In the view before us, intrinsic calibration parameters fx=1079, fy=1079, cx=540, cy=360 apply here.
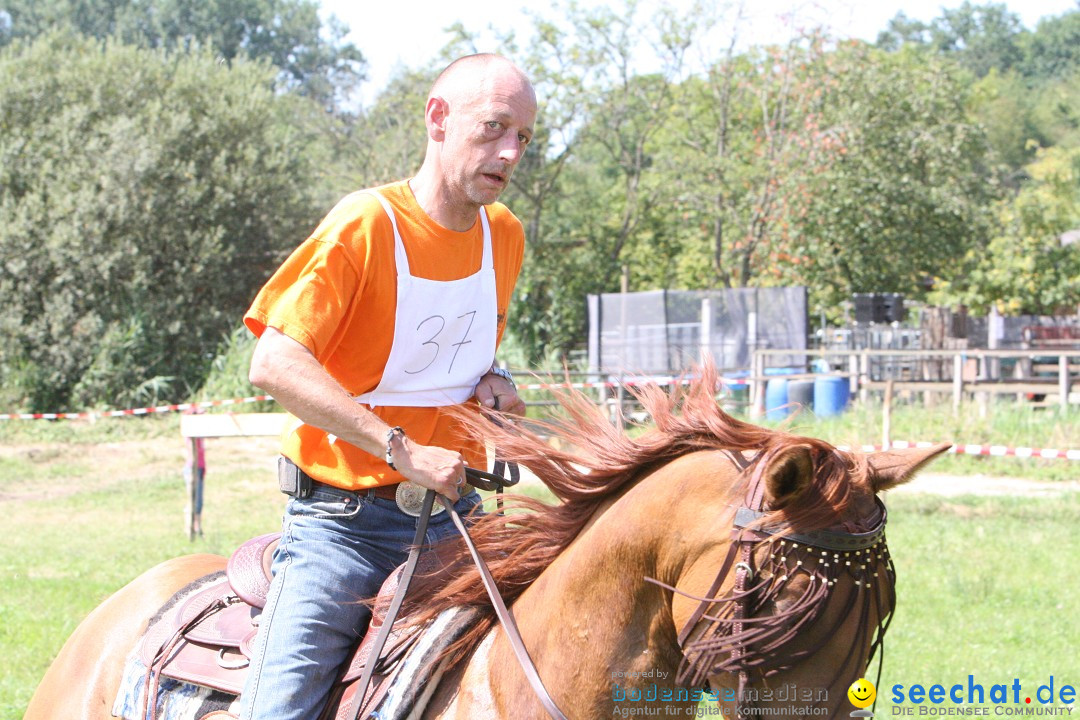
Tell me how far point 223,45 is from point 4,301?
52.7 m

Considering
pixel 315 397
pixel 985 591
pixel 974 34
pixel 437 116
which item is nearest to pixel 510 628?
pixel 315 397

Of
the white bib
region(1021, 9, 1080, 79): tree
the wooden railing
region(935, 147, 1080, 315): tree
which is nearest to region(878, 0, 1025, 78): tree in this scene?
region(1021, 9, 1080, 79): tree

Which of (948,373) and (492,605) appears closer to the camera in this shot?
(492,605)

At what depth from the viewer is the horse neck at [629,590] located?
2080 millimetres

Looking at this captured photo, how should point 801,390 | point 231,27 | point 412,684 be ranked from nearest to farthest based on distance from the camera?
point 412,684
point 801,390
point 231,27

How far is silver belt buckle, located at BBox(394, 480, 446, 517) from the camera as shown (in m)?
2.57

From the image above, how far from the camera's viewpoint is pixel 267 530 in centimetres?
1034

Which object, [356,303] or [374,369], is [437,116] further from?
[374,369]

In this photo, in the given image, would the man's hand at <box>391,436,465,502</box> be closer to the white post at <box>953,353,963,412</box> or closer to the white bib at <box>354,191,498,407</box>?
the white bib at <box>354,191,498,407</box>

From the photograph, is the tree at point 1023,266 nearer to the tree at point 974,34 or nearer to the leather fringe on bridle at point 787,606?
the leather fringe on bridle at point 787,606

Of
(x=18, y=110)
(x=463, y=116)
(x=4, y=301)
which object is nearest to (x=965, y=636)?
(x=463, y=116)

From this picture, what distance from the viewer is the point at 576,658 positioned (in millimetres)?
2199

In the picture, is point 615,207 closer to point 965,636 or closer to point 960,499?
point 960,499

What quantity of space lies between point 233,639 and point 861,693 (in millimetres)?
1586
